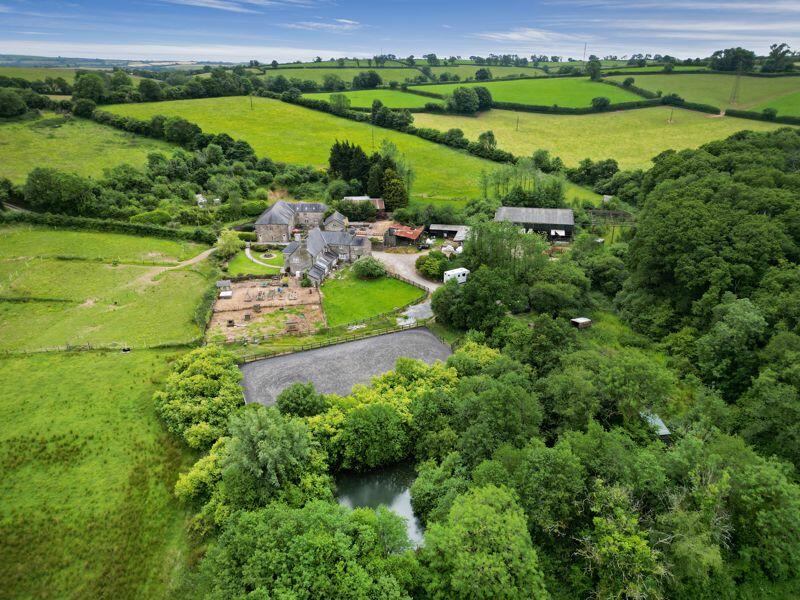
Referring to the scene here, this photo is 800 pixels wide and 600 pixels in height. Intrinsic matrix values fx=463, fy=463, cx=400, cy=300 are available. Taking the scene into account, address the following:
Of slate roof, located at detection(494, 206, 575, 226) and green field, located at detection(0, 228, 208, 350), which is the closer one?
green field, located at detection(0, 228, 208, 350)

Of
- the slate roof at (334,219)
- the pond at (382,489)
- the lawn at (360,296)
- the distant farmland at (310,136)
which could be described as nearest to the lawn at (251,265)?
the lawn at (360,296)

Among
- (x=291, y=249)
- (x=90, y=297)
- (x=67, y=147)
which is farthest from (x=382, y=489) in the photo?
(x=67, y=147)

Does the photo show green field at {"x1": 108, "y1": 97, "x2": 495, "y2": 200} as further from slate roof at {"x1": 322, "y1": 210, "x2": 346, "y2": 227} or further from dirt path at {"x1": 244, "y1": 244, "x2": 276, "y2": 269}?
dirt path at {"x1": 244, "y1": 244, "x2": 276, "y2": 269}

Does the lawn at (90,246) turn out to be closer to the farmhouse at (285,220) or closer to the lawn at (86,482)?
the farmhouse at (285,220)

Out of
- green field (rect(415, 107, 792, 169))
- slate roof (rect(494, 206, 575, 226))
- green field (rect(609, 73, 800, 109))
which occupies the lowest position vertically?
slate roof (rect(494, 206, 575, 226))

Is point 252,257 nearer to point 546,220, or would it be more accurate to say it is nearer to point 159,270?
point 159,270

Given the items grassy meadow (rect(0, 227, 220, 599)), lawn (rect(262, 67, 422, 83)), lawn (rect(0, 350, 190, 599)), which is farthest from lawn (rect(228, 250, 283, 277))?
lawn (rect(262, 67, 422, 83))

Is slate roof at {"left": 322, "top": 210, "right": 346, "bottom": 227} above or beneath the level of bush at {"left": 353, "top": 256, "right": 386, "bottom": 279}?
above
